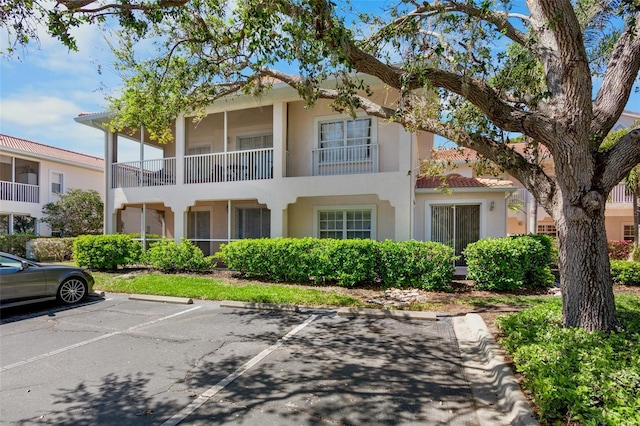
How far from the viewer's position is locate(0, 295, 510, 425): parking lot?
3512 mm

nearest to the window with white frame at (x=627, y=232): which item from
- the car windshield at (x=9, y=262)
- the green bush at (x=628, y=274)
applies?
the green bush at (x=628, y=274)

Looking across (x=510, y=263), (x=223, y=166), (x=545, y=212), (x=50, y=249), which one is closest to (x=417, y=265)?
(x=510, y=263)

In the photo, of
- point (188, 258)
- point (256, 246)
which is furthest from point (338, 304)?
point (188, 258)

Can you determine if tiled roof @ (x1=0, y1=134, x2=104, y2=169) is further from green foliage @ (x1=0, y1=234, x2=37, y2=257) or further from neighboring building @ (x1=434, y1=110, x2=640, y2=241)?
neighboring building @ (x1=434, y1=110, x2=640, y2=241)

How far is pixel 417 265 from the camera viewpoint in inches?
374

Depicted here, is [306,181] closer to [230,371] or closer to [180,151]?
[180,151]

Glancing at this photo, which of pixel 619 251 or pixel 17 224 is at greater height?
pixel 17 224

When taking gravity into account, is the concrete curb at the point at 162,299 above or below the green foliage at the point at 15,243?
below

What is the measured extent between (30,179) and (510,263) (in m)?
25.1

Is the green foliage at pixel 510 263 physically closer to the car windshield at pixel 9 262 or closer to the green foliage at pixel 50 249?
the car windshield at pixel 9 262

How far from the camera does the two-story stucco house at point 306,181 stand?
11862 millimetres

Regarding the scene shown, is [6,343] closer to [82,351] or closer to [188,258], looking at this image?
[82,351]

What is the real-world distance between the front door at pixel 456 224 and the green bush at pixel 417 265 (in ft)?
10.2

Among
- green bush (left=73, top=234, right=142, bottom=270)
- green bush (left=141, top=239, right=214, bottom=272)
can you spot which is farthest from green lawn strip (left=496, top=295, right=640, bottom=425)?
green bush (left=73, top=234, right=142, bottom=270)
